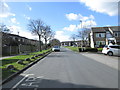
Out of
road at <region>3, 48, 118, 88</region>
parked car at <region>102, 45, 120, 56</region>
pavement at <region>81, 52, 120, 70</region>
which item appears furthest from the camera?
parked car at <region>102, 45, 120, 56</region>

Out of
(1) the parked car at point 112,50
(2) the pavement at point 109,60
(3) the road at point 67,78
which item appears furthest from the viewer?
(1) the parked car at point 112,50

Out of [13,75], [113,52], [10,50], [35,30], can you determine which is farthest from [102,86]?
[35,30]

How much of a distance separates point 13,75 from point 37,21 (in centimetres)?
2798

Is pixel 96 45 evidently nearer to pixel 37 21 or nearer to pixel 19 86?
pixel 37 21

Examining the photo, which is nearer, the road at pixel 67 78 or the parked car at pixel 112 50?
the road at pixel 67 78

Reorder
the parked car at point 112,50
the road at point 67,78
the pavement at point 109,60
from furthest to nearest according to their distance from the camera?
the parked car at point 112,50
the pavement at point 109,60
the road at point 67,78

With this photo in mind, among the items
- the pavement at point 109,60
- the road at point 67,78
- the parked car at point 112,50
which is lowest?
the pavement at point 109,60

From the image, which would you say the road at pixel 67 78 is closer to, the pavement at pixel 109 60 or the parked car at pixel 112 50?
the pavement at pixel 109 60

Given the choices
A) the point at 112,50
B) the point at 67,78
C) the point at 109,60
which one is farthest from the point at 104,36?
the point at 67,78

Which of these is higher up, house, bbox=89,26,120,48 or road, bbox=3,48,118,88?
house, bbox=89,26,120,48

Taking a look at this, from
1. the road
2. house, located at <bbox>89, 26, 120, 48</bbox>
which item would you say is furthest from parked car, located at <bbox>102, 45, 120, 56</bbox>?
house, located at <bbox>89, 26, 120, 48</bbox>

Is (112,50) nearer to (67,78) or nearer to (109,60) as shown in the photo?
(109,60)

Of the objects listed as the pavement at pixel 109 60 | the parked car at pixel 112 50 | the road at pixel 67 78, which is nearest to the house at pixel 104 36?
the parked car at pixel 112 50

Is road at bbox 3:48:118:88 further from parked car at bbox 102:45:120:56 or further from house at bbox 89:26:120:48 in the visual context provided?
house at bbox 89:26:120:48
